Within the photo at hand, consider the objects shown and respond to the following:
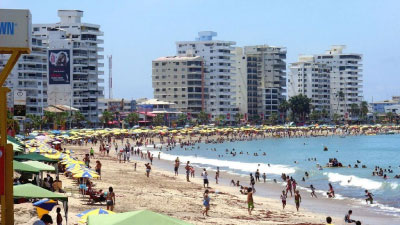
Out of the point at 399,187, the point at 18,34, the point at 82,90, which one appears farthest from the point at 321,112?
the point at 18,34

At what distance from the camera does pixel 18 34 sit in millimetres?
11391

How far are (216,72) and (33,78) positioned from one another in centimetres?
6028

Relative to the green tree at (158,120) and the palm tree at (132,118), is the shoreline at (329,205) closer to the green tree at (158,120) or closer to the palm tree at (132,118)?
the palm tree at (132,118)

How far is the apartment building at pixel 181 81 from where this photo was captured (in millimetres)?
160125

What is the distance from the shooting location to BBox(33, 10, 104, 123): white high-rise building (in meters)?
127

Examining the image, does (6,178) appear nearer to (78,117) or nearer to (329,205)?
(329,205)

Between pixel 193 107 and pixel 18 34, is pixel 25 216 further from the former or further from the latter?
pixel 193 107

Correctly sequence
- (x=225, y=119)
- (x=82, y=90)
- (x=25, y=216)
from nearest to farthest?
(x=25, y=216) → (x=82, y=90) → (x=225, y=119)

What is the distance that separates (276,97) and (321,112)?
18.6 m

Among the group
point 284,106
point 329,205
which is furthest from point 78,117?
point 329,205

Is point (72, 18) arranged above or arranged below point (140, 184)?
above

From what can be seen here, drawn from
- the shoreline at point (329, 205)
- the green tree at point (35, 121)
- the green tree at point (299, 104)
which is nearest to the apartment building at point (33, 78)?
the green tree at point (35, 121)

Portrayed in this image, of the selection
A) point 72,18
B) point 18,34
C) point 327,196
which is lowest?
point 327,196

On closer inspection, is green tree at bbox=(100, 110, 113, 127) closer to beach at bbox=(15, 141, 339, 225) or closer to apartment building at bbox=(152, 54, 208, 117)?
apartment building at bbox=(152, 54, 208, 117)
